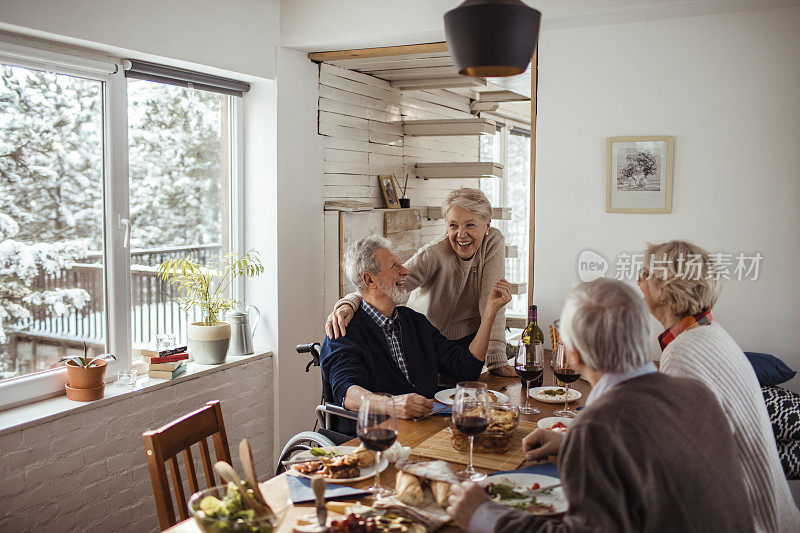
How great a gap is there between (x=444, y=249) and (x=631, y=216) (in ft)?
2.99

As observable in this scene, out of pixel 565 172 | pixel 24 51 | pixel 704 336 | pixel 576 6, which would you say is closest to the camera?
pixel 704 336

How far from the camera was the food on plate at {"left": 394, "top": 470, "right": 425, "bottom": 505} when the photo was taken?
5.39ft

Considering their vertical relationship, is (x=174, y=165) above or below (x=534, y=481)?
above

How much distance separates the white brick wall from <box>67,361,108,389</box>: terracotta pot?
4.5 inches

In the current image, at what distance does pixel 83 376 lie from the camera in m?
2.97

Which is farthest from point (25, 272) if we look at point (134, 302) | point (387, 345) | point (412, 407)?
point (412, 407)

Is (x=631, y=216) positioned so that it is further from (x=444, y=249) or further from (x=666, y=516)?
(x=666, y=516)

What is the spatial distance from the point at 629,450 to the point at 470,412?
468 millimetres

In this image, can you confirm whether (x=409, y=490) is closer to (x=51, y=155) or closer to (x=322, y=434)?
(x=322, y=434)

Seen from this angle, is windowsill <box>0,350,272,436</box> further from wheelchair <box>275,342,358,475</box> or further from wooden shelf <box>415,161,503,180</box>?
wooden shelf <box>415,161,503,180</box>

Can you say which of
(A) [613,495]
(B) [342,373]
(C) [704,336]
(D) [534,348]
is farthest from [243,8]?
(A) [613,495]

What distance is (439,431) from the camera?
7.08ft

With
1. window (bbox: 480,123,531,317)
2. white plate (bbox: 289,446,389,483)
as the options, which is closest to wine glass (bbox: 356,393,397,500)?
white plate (bbox: 289,446,389,483)

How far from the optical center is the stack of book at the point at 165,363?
11.1 feet
